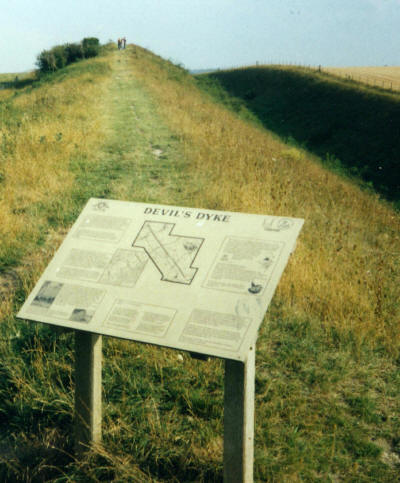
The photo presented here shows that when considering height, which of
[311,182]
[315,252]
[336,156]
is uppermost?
[315,252]

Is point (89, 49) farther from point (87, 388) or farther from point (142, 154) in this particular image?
point (87, 388)

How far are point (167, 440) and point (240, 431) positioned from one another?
767mm

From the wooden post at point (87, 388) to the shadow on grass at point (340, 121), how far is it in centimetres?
1215

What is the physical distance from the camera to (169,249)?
8.71 ft

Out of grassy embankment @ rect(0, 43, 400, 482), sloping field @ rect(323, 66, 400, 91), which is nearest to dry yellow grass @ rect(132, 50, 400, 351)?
grassy embankment @ rect(0, 43, 400, 482)

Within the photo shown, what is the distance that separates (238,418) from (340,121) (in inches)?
890

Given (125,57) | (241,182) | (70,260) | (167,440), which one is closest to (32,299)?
(70,260)

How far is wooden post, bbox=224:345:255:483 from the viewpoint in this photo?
86.7 inches

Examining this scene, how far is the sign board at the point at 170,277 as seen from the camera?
2244 millimetres

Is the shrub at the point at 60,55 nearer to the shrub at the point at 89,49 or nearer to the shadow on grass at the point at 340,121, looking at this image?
the shrub at the point at 89,49

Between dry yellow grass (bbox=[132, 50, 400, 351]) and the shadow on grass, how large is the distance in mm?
5596

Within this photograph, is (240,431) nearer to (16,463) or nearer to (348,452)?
(348,452)

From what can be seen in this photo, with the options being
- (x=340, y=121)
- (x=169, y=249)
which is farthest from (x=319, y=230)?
(x=340, y=121)

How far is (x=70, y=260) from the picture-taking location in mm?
2793
